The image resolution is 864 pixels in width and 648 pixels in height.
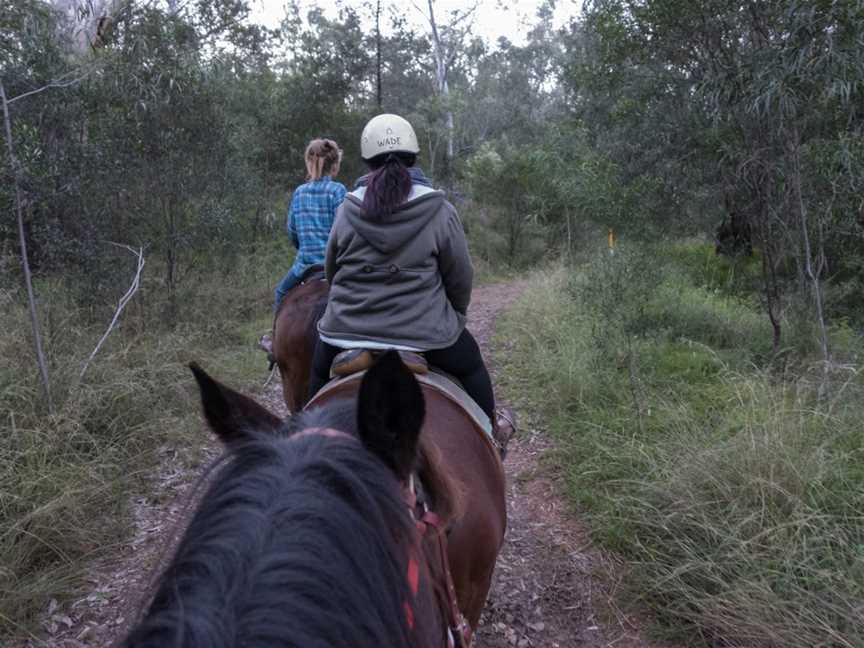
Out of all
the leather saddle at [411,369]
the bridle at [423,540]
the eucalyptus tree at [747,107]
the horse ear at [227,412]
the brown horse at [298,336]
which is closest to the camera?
the bridle at [423,540]

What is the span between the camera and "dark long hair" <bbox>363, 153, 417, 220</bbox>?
98.6 inches

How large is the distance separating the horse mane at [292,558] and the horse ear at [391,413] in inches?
2.0

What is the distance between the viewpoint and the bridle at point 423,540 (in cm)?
126

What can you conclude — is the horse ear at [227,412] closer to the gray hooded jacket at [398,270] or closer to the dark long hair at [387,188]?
the gray hooded jacket at [398,270]

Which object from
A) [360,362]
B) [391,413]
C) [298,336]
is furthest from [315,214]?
[391,413]

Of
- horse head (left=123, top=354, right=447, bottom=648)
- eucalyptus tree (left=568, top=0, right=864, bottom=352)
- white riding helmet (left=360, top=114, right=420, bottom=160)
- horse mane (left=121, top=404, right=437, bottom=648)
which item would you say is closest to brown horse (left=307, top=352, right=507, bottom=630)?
horse head (left=123, top=354, right=447, bottom=648)

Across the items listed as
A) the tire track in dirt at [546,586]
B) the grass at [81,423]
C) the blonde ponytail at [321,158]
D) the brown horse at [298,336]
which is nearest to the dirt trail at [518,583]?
the tire track in dirt at [546,586]

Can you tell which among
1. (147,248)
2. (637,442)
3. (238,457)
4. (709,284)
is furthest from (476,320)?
(238,457)

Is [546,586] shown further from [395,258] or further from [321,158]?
[321,158]

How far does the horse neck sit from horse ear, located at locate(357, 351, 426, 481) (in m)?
0.06

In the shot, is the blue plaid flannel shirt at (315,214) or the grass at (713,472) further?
the blue plaid flannel shirt at (315,214)

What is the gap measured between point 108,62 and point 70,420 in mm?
3425

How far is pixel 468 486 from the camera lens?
2.19 m

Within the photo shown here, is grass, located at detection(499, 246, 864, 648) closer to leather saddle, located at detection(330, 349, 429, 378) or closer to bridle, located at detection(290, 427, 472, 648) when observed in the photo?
bridle, located at detection(290, 427, 472, 648)
